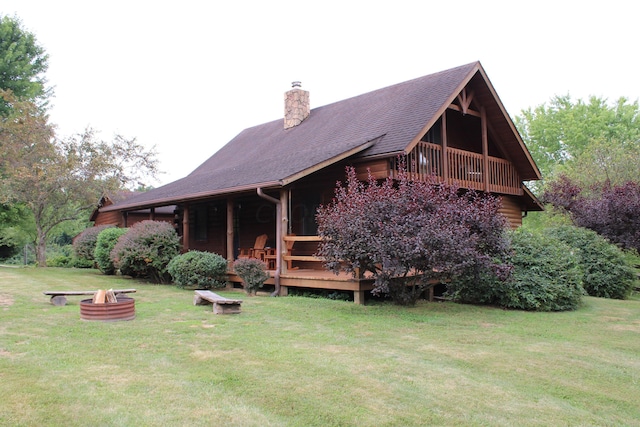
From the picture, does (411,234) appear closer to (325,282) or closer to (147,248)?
(325,282)

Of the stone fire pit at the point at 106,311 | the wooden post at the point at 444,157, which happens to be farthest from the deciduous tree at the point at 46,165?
the wooden post at the point at 444,157

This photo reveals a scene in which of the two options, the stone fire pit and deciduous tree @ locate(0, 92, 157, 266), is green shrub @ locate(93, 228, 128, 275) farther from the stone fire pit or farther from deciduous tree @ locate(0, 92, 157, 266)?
the stone fire pit

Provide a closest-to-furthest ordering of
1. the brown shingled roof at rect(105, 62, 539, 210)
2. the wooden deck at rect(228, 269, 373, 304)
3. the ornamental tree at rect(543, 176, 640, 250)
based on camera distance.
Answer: the wooden deck at rect(228, 269, 373, 304)
the brown shingled roof at rect(105, 62, 539, 210)
the ornamental tree at rect(543, 176, 640, 250)

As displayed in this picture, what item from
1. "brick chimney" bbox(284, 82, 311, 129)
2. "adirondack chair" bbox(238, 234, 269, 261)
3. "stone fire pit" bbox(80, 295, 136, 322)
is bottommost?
"stone fire pit" bbox(80, 295, 136, 322)

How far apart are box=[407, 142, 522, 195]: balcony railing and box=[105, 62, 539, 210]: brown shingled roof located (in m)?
0.71

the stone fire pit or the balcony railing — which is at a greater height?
the balcony railing

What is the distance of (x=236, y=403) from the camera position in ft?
13.7

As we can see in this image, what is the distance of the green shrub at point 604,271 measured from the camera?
13328 mm

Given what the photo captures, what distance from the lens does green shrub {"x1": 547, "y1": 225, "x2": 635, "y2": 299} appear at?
13328 mm

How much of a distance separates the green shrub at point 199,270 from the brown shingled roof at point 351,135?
173cm

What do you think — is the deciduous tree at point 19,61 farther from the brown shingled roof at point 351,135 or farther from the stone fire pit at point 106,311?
the stone fire pit at point 106,311

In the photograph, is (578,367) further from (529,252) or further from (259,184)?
(259,184)

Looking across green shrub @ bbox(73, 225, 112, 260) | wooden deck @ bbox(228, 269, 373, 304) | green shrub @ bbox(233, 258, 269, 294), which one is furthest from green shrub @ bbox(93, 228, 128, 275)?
wooden deck @ bbox(228, 269, 373, 304)

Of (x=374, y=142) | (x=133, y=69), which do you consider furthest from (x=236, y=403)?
(x=133, y=69)
